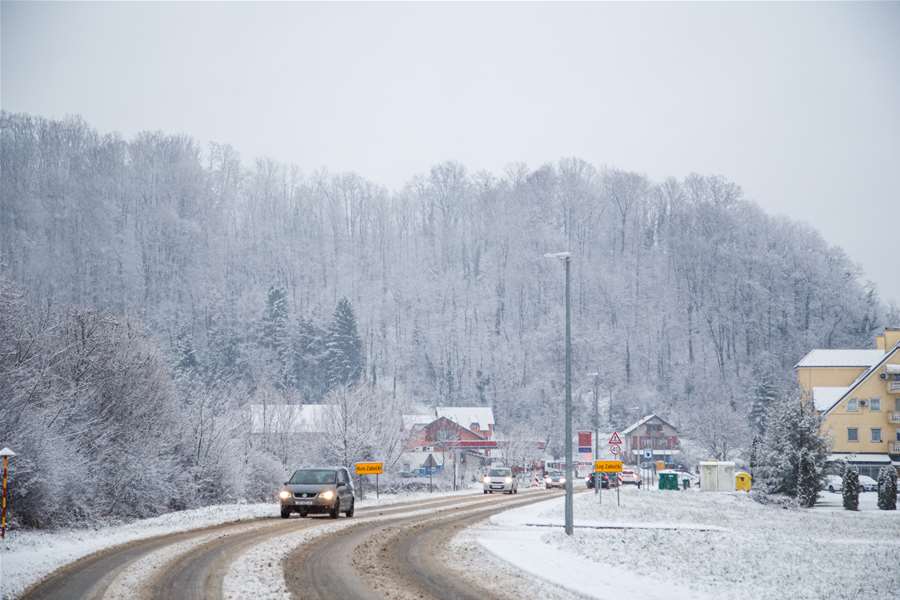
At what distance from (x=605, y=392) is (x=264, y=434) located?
213 feet

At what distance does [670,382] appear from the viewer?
418ft

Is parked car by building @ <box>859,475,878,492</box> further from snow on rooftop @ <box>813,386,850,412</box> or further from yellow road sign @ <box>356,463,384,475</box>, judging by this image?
yellow road sign @ <box>356,463,384,475</box>

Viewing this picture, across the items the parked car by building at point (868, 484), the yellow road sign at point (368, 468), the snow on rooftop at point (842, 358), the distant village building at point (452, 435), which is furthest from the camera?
the distant village building at point (452, 435)

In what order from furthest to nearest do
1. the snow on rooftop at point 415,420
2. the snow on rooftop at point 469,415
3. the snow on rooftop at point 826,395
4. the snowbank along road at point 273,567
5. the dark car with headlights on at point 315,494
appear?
the snow on rooftop at point 469,415, the snow on rooftop at point 415,420, the snow on rooftop at point 826,395, the dark car with headlights on at point 315,494, the snowbank along road at point 273,567

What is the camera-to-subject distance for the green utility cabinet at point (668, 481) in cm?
6806

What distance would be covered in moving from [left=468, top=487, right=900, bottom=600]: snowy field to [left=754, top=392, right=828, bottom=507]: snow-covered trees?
38.4 feet

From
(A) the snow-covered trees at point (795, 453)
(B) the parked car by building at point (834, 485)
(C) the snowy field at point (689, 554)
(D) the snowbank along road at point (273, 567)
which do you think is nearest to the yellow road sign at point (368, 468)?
(C) the snowy field at point (689, 554)

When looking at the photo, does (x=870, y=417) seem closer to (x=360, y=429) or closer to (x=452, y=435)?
(x=452, y=435)

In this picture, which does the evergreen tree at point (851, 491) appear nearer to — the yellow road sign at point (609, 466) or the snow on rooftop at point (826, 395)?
the yellow road sign at point (609, 466)

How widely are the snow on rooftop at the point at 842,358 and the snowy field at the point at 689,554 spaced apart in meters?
57.0

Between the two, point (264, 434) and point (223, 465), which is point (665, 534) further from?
point (264, 434)

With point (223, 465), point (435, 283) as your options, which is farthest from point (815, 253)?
point (223, 465)

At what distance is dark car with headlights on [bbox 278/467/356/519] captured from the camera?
2898 cm

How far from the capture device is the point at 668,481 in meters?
68.2
